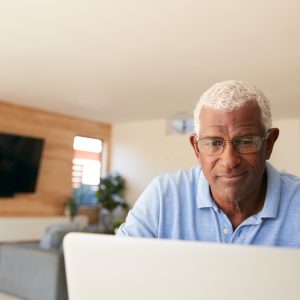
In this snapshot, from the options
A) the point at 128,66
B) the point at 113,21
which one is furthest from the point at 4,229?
the point at 113,21

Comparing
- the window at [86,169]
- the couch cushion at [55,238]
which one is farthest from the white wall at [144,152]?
the couch cushion at [55,238]

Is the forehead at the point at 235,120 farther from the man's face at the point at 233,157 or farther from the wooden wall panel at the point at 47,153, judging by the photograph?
the wooden wall panel at the point at 47,153

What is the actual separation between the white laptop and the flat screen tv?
20.1 feet

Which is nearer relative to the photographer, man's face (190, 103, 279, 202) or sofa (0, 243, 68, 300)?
man's face (190, 103, 279, 202)

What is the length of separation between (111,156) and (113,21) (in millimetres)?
5395

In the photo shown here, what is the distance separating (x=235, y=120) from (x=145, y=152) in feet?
23.3

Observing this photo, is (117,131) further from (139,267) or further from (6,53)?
(139,267)

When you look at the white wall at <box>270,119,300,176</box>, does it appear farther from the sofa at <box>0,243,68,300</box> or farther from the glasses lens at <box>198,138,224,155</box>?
the glasses lens at <box>198,138,224,155</box>

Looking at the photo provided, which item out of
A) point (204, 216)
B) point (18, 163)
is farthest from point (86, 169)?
point (204, 216)

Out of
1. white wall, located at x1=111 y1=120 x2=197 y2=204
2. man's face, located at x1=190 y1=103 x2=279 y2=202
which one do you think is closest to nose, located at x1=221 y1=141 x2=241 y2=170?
man's face, located at x1=190 y1=103 x2=279 y2=202

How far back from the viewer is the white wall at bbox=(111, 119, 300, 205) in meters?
7.44

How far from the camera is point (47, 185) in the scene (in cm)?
722

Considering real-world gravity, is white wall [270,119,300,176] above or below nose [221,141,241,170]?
above

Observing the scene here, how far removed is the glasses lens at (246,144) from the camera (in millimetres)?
835
